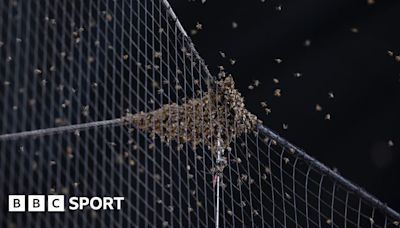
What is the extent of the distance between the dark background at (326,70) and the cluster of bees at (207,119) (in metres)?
0.21

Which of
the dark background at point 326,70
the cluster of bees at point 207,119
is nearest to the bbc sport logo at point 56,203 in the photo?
the cluster of bees at point 207,119

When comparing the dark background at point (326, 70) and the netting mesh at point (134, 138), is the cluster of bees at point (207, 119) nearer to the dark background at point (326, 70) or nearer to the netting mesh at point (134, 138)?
the netting mesh at point (134, 138)

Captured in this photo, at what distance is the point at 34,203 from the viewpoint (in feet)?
7.09

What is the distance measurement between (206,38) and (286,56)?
0.31 metres

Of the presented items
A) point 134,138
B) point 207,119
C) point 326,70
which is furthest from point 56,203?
point 326,70

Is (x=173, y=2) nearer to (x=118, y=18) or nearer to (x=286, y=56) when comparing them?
(x=118, y=18)

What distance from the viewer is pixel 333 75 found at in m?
2.35

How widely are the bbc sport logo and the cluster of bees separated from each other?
0.93 ft

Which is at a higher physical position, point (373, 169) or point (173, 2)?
point (173, 2)

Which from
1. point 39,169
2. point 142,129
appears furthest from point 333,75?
point 39,169

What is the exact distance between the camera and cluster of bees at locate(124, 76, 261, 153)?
2166 mm

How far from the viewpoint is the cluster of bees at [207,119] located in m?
2.17

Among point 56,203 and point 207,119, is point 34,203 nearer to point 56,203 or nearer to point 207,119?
point 56,203

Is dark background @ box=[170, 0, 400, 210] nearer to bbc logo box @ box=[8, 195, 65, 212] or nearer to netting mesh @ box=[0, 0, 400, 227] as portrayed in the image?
netting mesh @ box=[0, 0, 400, 227]
